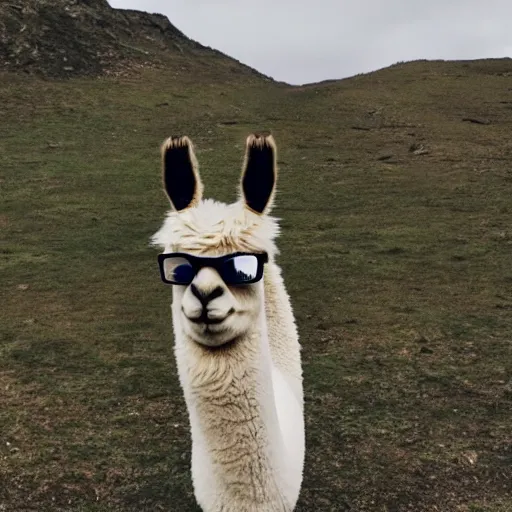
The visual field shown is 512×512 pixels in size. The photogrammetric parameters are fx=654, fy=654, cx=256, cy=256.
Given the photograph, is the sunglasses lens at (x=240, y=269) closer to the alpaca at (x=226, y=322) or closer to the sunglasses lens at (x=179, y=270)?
the alpaca at (x=226, y=322)

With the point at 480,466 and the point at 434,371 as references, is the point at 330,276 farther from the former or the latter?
the point at 480,466

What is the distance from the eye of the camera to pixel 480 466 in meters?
4.89

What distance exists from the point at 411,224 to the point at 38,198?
8.03 metres

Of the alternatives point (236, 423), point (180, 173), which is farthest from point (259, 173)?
point (236, 423)

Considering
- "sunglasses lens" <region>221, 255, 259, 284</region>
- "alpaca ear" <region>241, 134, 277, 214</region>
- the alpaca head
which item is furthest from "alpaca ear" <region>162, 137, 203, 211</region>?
"sunglasses lens" <region>221, 255, 259, 284</region>

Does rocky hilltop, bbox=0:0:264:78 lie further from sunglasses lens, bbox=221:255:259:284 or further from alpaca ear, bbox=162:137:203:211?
sunglasses lens, bbox=221:255:259:284

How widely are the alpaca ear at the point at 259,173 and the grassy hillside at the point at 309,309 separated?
2.73 m

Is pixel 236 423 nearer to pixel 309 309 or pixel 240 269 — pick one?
pixel 240 269

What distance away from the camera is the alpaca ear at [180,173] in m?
2.40

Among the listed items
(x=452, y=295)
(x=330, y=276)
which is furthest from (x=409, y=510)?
(x=330, y=276)

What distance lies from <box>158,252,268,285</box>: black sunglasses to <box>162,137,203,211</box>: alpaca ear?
0.79 feet

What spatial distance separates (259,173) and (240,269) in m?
0.36

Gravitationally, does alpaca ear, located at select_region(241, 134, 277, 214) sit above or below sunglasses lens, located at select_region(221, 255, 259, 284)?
above

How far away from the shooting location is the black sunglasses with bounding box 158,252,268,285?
2.39 metres
